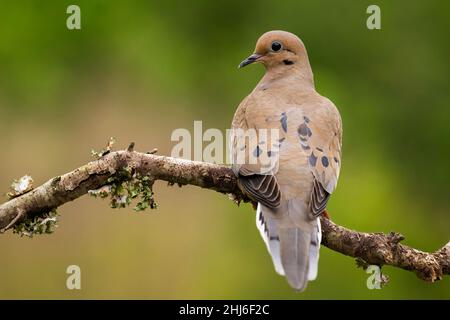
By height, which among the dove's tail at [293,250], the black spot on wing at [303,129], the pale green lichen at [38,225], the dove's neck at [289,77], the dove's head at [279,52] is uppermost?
the dove's head at [279,52]

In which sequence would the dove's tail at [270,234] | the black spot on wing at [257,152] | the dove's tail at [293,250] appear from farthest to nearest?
the black spot on wing at [257,152] → the dove's tail at [270,234] → the dove's tail at [293,250]

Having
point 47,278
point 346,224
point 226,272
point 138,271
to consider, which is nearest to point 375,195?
point 346,224

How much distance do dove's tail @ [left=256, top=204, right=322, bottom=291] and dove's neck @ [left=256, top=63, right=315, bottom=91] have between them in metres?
1.58

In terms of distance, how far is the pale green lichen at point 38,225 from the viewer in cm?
523

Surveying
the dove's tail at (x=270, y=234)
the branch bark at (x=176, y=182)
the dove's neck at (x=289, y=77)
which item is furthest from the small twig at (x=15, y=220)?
the dove's neck at (x=289, y=77)

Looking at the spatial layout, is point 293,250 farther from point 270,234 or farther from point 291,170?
Result: point 291,170

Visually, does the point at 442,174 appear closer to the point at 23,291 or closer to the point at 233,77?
the point at 233,77

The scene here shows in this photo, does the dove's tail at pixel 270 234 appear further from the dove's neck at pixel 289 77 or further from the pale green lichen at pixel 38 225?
the dove's neck at pixel 289 77

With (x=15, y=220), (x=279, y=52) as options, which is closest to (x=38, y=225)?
(x=15, y=220)

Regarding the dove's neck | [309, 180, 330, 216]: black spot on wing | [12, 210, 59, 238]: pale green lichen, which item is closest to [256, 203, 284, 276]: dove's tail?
[309, 180, 330, 216]: black spot on wing

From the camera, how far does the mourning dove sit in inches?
205

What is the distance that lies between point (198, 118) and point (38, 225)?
3.84 metres

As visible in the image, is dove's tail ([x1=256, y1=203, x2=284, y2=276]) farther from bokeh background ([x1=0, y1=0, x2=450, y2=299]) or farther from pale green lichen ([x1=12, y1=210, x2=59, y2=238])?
bokeh background ([x1=0, y1=0, x2=450, y2=299])

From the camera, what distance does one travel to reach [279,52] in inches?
274
